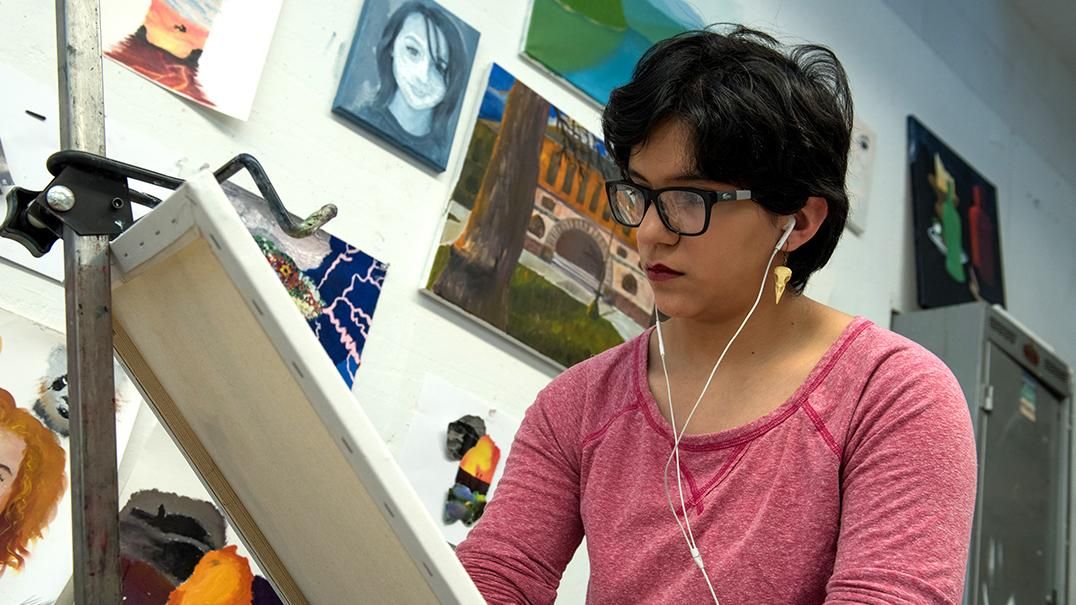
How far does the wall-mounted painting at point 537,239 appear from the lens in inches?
65.7

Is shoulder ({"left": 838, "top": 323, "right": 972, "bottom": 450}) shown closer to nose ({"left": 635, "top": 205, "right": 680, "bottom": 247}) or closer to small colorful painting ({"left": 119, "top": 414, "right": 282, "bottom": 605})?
nose ({"left": 635, "top": 205, "right": 680, "bottom": 247})

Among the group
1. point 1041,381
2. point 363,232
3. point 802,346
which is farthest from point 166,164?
point 1041,381

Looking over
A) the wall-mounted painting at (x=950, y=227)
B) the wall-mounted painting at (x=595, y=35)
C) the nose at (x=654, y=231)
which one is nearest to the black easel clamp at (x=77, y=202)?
the nose at (x=654, y=231)

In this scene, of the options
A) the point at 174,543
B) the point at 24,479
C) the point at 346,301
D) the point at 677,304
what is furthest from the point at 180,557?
the point at 677,304

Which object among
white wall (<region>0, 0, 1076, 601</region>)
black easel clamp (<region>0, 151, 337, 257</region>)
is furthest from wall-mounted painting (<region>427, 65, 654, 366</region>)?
black easel clamp (<region>0, 151, 337, 257</region>)

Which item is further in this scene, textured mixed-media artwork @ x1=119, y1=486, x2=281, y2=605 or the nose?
textured mixed-media artwork @ x1=119, y1=486, x2=281, y2=605

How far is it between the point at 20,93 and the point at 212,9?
0.28 meters

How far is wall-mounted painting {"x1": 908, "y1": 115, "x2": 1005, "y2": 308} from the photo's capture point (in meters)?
2.76

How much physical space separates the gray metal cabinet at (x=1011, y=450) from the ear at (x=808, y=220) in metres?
1.56

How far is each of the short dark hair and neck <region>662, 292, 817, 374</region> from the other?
0.10 meters

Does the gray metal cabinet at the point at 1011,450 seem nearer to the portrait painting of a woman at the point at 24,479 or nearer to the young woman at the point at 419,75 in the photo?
the young woman at the point at 419,75

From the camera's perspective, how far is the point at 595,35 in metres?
1.94

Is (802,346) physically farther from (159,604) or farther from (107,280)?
(159,604)

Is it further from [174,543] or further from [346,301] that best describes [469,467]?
[174,543]
